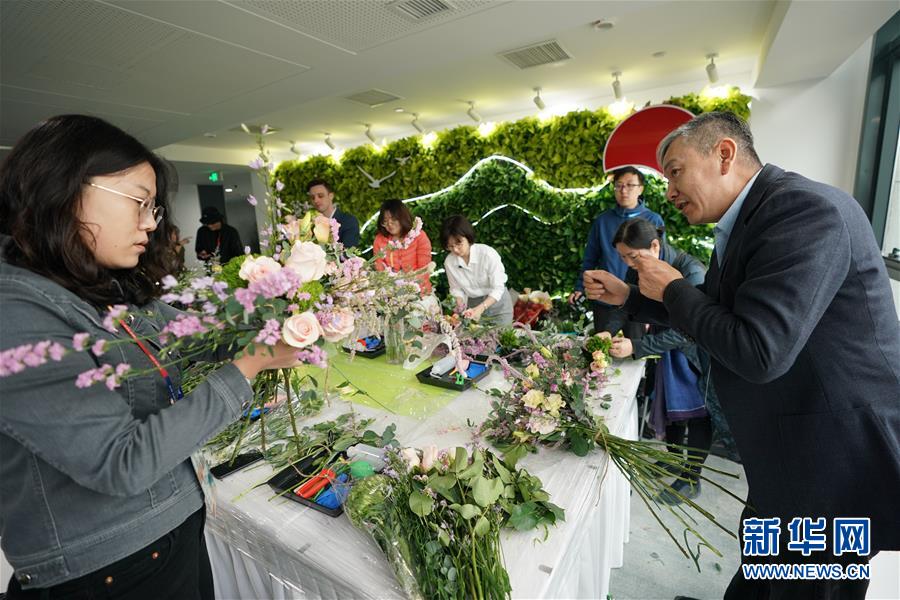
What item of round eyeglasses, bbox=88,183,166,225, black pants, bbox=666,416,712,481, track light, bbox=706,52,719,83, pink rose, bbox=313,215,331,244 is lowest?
black pants, bbox=666,416,712,481

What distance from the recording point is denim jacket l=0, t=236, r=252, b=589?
663 millimetres

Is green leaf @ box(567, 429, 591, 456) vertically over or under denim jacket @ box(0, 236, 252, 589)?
under

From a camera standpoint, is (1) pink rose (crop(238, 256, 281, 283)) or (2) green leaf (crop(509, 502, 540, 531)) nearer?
(1) pink rose (crop(238, 256, 281, 283))

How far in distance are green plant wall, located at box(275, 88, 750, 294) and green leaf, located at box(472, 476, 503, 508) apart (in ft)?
12.6

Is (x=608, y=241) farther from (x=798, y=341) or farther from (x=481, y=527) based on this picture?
(x=481, y=527)

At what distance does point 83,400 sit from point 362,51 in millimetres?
2953

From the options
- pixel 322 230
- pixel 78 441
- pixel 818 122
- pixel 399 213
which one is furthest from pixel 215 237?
pixel 818 122

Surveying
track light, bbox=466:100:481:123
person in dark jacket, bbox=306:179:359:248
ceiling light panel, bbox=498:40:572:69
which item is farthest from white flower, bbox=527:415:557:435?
track light, bbox=466:100:481:123

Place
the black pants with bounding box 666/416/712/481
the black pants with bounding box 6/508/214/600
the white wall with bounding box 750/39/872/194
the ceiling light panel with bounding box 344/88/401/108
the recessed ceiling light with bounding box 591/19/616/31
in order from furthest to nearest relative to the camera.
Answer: the ceiling light panel with bounding box 344/88/401/108, the white wall with bounding box 750/39/872/194, the recessed ceiling light with bounding box 591/19/616/31, the black pants with bounding box 666/416/712/481, the black pants with bounding box 6/508/214/600

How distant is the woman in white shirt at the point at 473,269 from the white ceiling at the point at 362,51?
50.2 inches

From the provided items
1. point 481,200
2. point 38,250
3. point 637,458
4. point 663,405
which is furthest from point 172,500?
point 481,200

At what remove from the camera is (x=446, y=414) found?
160 cm

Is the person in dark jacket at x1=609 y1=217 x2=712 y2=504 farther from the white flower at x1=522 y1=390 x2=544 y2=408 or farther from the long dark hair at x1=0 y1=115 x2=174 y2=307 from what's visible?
the long dark hair at x1=0 y1=115 x2=174 y2=307

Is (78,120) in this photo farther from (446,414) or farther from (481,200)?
(481,200)
